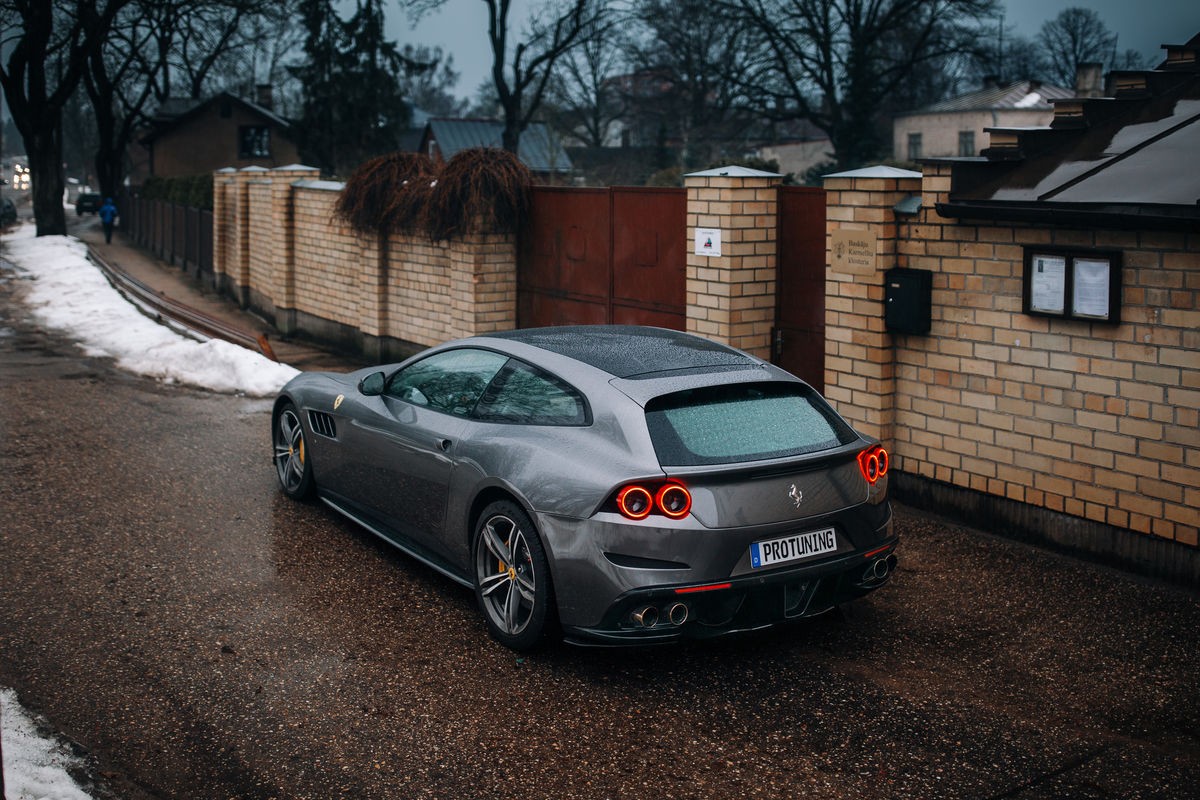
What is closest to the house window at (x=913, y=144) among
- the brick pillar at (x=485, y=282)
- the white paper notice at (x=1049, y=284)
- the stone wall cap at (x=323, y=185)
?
the stone wall cap at (x=323, y=185)

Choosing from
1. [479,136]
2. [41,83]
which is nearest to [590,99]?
[479,136]

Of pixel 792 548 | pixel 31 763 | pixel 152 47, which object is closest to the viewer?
pixel 31 763

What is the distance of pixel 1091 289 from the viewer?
710cm

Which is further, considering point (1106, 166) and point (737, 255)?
point (737, 255)

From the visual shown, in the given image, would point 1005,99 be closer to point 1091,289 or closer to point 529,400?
point 1091,289

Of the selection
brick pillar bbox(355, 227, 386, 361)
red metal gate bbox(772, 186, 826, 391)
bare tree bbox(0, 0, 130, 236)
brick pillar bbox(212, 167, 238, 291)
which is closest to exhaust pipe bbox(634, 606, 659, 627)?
red metal gate bbox(772, 186, 826, 391)

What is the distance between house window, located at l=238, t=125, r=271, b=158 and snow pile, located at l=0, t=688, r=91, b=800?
66.1 meters

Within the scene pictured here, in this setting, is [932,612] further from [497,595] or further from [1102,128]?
[1102,128]

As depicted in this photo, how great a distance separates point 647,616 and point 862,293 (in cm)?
408

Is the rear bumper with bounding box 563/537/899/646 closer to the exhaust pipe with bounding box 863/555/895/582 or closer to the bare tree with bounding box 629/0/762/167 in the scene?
the exhaust pipe with bounding box 863/555/895/582

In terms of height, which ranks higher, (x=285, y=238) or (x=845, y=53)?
(x=845, y=53)

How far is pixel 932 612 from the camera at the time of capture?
643cm

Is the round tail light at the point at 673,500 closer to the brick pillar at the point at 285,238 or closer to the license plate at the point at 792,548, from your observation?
the license plate at the point at 792,548

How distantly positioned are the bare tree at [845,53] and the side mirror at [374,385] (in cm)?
4550
